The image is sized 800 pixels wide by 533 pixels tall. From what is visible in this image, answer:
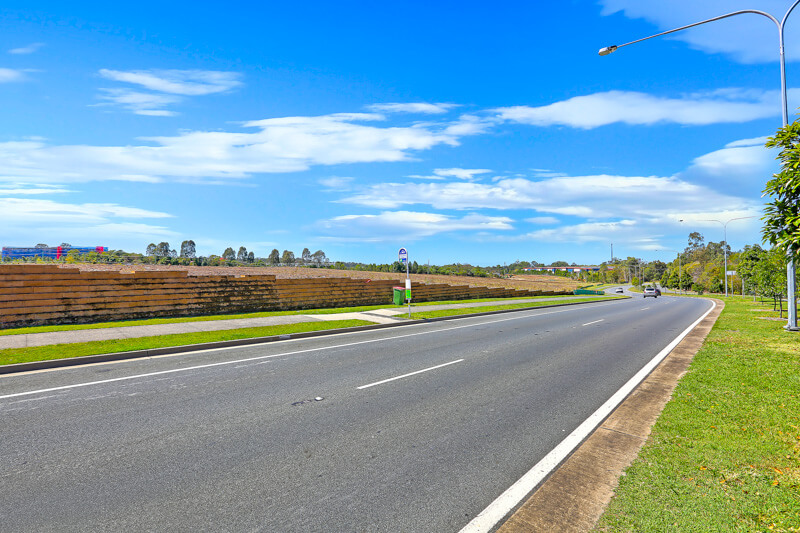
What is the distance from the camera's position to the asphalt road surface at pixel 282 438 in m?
3.47

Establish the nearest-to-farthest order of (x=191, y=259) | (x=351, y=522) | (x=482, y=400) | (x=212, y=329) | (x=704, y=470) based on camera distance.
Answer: (x=351, y=522), (x=704, y=470), (x=482, y=400), (x=212, y=329), (x=191, y=259)

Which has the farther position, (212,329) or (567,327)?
(567,327)

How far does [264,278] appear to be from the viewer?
66.3ft

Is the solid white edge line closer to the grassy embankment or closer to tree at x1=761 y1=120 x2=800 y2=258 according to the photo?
tree at x1=761 y1=120 x2=800 y2=258

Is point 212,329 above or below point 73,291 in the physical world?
below

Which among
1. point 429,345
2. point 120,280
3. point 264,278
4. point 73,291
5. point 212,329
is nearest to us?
point 429,345

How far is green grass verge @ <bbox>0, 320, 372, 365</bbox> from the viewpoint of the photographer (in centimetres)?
891

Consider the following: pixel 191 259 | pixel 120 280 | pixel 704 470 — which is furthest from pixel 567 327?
pixel 191 259

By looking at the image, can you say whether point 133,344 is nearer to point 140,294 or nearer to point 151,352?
point 151,352

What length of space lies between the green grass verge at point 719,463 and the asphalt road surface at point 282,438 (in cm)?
103

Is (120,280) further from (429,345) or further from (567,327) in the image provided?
(567,327)

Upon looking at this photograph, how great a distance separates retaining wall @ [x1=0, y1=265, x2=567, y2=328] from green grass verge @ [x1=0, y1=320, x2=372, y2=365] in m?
5.42

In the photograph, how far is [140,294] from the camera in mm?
16109

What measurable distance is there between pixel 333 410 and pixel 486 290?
32108mm
